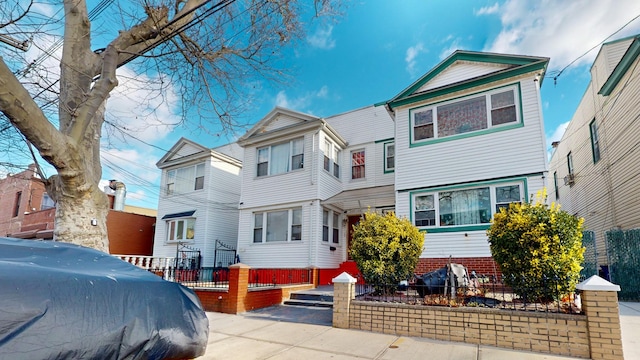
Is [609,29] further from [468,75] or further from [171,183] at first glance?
[171,183]

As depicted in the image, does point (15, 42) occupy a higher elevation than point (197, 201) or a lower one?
higher

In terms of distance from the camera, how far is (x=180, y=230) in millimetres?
17500

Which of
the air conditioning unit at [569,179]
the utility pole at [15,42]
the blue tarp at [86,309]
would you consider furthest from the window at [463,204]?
the air conditioning unit at [569,179]

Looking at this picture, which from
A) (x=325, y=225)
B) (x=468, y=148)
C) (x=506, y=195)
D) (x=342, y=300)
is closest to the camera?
(x=342, y=300)

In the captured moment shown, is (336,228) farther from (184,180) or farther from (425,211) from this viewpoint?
(184,180)

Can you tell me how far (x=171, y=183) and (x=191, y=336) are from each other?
1551 centimetres

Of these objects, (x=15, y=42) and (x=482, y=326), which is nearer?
(x=15, y=42)

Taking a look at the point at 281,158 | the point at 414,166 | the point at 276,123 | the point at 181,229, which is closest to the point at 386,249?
the point at 414,166

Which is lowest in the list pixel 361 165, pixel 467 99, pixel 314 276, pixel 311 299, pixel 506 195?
pixel 311 299

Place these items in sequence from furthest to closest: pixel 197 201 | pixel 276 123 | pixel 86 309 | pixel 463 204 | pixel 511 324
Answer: pixel 197 201 → pixel 276 123 → pixel 463 204 → pixel 511 324 → pixel 86 309

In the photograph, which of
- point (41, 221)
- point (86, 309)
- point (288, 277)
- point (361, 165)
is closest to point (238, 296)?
point (288, 277)

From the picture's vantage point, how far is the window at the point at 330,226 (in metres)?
13.5

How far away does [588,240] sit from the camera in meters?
12.1

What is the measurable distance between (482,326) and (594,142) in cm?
1310
